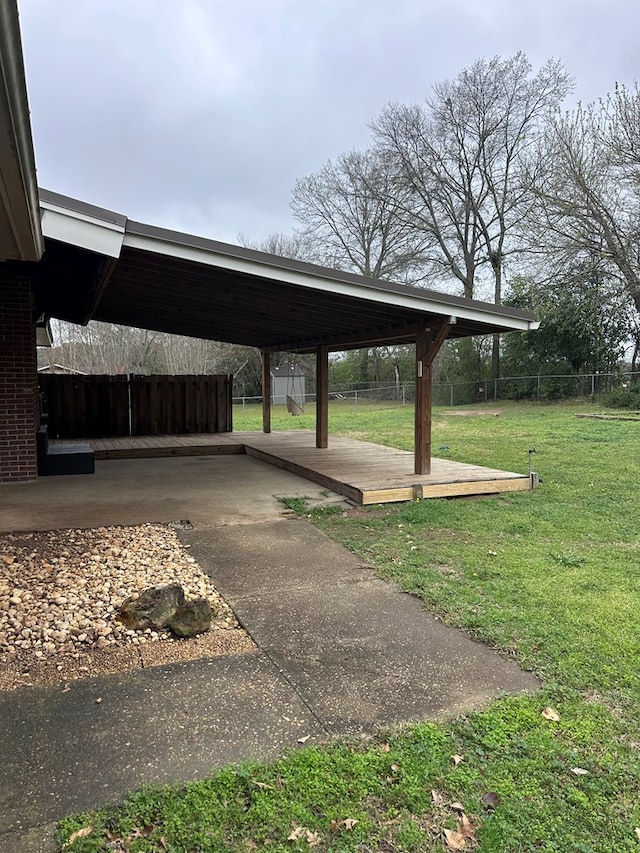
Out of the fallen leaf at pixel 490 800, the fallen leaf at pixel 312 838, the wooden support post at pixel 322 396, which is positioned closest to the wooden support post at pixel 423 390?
the wooden support post at pixel 322 396

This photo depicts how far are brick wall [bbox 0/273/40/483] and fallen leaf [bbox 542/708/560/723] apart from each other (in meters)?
6.63

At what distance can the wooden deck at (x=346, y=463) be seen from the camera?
652 cm

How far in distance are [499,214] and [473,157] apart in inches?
112

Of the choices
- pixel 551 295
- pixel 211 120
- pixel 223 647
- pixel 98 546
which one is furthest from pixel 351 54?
pixel 223 647

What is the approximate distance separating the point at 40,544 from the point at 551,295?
20334 millimetres

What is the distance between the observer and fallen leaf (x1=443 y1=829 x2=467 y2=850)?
1.71 meters

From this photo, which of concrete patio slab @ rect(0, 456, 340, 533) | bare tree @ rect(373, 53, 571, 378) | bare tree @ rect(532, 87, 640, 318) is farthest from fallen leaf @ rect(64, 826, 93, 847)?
bare tree @ rect(373, 53, 571, 378)

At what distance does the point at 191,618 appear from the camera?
124 inches

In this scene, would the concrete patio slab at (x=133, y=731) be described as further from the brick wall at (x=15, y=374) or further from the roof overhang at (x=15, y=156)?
the brick wall at (x=15, y=374)

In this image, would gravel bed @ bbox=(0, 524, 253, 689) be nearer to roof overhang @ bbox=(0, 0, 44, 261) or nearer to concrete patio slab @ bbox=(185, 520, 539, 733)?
concrete patio slab @ bbox=(185, 520, 539, 733)

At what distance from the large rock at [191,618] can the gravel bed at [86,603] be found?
50mm

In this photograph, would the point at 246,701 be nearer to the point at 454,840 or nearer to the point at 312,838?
the point at 312,838

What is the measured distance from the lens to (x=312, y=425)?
619 inches

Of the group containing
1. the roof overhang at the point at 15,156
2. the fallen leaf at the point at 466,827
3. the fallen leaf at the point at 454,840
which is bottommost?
the fallen leaf at the point at 454,840
